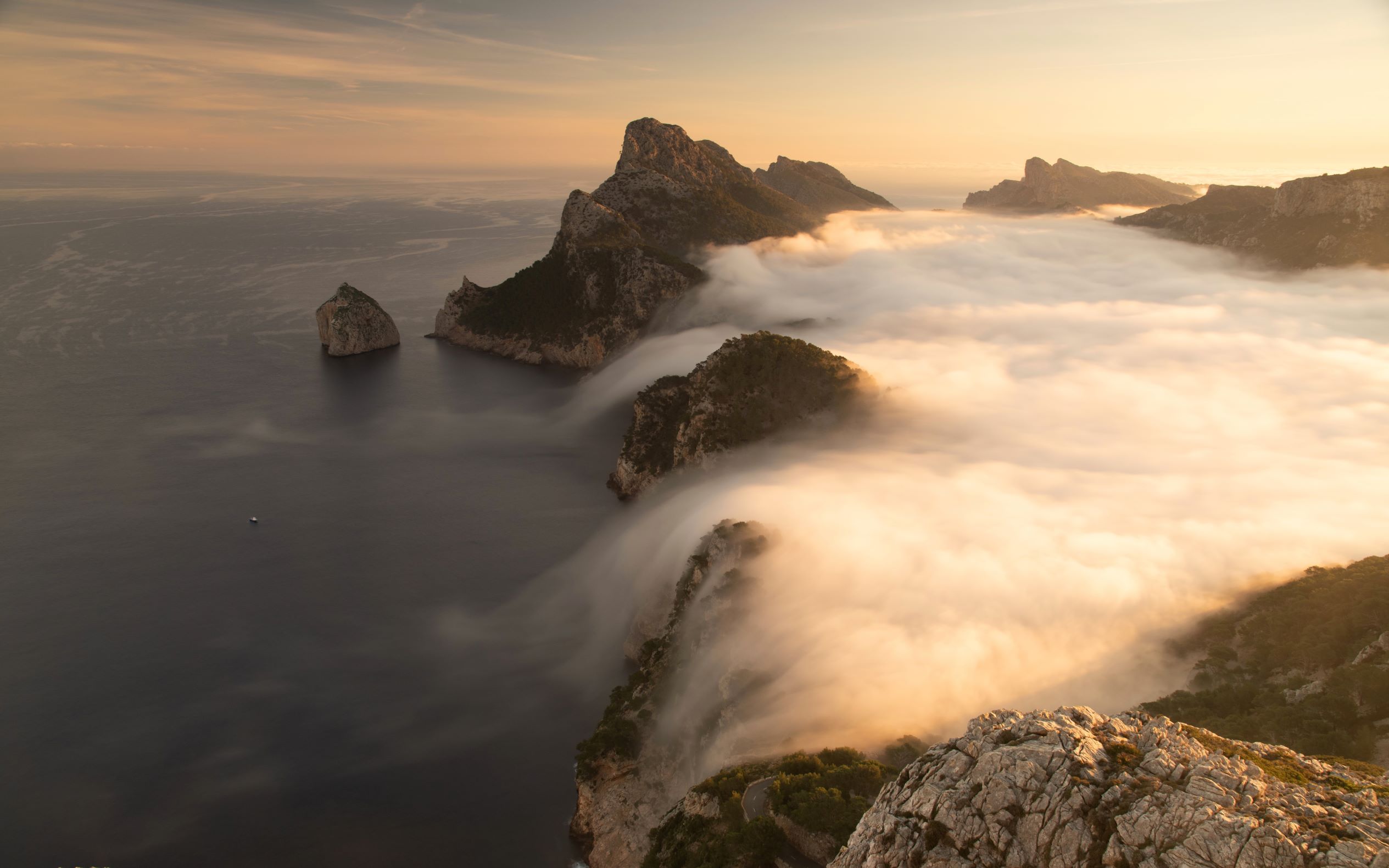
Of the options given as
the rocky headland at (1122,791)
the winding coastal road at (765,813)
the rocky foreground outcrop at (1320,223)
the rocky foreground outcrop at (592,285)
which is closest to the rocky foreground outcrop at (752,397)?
the winding coastal road at (765,813)

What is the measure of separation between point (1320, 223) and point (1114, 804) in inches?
7177

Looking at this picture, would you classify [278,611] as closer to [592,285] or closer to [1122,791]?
[1122,791]

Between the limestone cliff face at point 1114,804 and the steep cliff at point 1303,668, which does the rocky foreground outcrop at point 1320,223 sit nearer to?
the steep cliff at point 1303,668

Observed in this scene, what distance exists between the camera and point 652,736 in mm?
46625

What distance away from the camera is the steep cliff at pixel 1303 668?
3033cm

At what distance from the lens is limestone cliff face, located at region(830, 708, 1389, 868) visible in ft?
55.9

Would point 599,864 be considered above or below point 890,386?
below

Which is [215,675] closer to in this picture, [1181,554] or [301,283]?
[1181,554]

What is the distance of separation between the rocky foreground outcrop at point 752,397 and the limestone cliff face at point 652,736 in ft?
71.2

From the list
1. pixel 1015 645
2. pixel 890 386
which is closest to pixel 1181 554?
pixel 1015 645

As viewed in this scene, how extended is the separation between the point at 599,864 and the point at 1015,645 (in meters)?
29.4

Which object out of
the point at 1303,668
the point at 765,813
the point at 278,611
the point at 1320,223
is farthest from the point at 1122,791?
the point at 1320,223

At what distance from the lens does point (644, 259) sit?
144500mm

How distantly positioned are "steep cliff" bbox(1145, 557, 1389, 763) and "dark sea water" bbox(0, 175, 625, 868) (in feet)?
121
